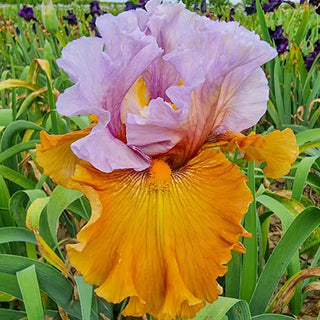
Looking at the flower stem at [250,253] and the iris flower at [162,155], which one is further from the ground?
the iris flower at [162,155]

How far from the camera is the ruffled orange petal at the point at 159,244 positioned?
0.70 m

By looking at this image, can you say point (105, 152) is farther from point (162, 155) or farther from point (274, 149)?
point (274, 149)

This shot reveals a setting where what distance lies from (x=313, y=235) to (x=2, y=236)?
34.5 inches

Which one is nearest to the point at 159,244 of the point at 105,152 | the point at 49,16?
the point at 105,152

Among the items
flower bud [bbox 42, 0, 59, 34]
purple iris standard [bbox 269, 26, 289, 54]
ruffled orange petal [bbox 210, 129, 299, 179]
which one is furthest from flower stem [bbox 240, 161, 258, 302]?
purple iris standard [bbox 269, 26, 289, 54]

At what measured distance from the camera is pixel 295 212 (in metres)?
1.25

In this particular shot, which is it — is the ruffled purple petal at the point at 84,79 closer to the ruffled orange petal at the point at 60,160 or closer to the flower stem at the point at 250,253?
the ruffled orange petal at the point at 60,160

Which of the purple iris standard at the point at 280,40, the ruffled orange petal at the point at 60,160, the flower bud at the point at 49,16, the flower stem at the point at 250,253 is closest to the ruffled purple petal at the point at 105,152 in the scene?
the ruffled orange petal at the point at 60,160

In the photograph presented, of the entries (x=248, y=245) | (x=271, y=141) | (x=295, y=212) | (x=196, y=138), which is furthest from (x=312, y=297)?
(x=196, y=138)

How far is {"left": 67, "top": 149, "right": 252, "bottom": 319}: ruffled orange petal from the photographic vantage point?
2.29ft

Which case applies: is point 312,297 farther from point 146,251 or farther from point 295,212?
point 146,251

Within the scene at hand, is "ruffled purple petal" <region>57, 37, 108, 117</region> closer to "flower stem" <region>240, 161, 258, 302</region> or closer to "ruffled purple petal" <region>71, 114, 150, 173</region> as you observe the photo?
"ruffled purple petal" <region>71, 114, 150, 173</region>

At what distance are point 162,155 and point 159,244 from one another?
180mm

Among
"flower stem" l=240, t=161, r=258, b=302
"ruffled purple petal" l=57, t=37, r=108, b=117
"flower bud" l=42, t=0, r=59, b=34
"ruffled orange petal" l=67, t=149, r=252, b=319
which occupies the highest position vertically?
"ruffled purple petal" l=57, t=37, r=108, b=117
